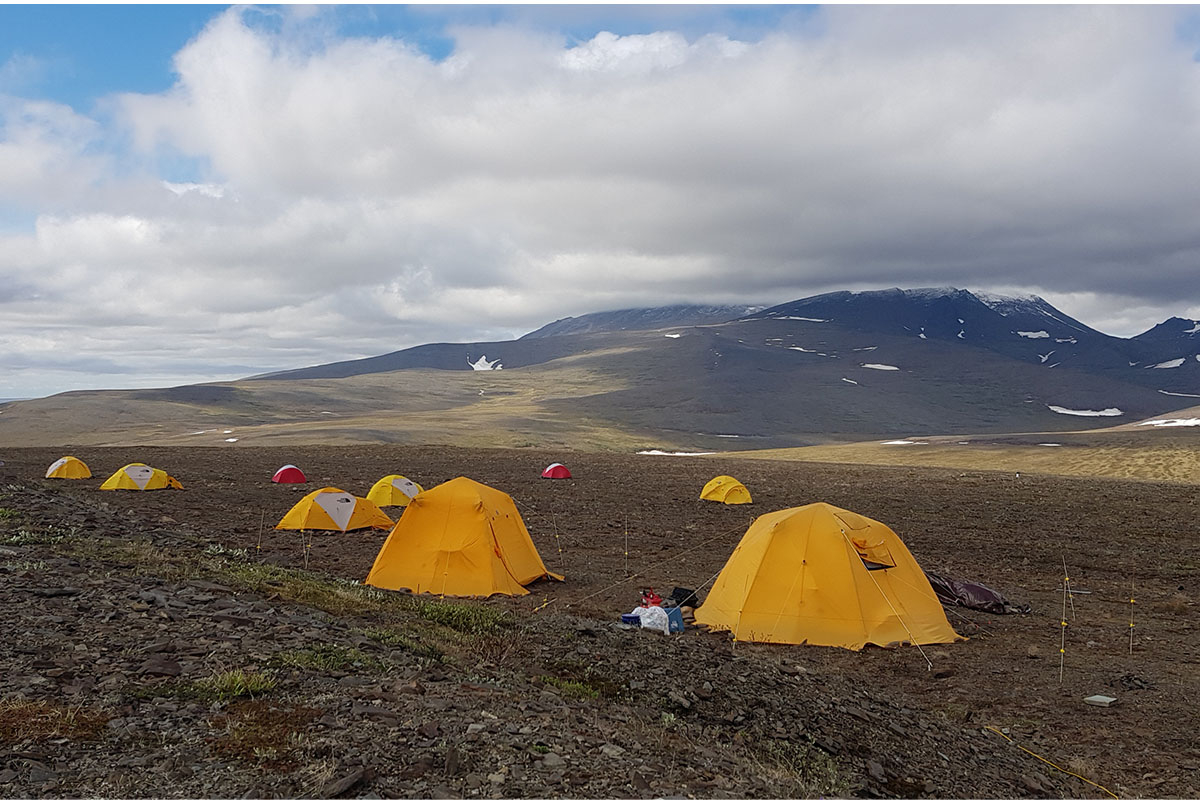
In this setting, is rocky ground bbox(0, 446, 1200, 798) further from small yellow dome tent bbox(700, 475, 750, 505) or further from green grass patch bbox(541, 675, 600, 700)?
small yellow dome tent bbox(700, 475, 750, 505)

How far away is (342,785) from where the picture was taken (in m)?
5.43

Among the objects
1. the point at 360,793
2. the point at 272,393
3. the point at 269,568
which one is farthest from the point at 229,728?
the point at 272,393

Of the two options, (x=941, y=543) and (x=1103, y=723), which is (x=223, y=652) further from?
(x=941, y=543)

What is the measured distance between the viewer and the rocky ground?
591cm

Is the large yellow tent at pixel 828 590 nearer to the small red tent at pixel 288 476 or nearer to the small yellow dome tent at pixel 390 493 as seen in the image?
the small yellow dome tent at pixel 390 493

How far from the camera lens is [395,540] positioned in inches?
674

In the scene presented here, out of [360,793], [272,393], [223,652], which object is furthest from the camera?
[272,393]

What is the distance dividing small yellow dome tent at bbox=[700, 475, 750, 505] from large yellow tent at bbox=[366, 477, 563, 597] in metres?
15.2

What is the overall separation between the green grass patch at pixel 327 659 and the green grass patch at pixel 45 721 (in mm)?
1734

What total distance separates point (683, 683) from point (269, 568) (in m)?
8.65

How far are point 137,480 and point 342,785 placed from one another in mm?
29606

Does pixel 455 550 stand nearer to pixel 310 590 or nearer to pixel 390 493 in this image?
pixel 310 590

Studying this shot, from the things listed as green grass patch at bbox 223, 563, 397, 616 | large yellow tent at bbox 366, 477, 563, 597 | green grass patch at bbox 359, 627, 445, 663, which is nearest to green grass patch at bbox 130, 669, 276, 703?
green grass patch at bbox 359, 627, 445, 663

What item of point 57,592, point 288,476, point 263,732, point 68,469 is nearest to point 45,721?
point 263,732
